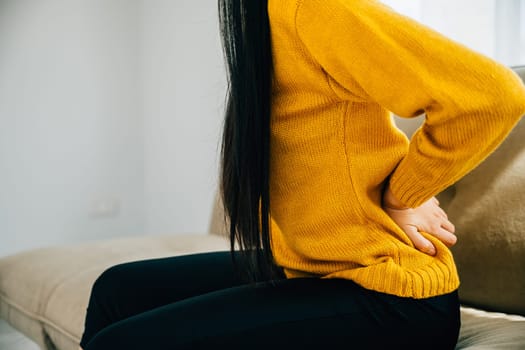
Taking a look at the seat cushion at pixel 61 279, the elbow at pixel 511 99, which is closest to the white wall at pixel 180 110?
the seat cushion at pixel 61 279

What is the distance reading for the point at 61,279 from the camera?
1.35 metres

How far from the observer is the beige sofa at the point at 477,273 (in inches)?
39.0

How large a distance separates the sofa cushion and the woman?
269 mm

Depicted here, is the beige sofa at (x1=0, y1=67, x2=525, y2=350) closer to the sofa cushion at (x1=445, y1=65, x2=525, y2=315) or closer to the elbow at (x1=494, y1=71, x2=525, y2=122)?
the sofa cushion at (x1=445, y1=65, x2=525, y2=315)

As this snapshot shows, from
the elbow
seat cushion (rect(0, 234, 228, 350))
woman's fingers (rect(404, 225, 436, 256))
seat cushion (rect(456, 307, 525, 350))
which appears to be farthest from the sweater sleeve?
seat cushion (rect(0, 234, 228, 350))

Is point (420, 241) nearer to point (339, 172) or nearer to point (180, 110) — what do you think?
point (339, 172)

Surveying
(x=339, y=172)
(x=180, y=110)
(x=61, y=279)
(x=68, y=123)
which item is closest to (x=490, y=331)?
(x=339, y=172)

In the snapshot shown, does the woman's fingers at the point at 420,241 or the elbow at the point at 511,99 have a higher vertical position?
the elbow at the point at 511,99

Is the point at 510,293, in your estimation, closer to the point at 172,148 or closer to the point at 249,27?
the point at 249,27

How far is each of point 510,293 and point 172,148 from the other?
2.00m

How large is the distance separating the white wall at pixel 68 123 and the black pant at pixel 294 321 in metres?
1.97

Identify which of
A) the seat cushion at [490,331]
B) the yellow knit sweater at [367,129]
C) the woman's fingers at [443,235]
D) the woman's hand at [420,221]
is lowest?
the seat cushion at [490,331]

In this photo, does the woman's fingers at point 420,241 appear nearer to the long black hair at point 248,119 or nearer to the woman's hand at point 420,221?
the woman's hand at point 420,221

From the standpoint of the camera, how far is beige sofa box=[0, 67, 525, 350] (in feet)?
3.25
